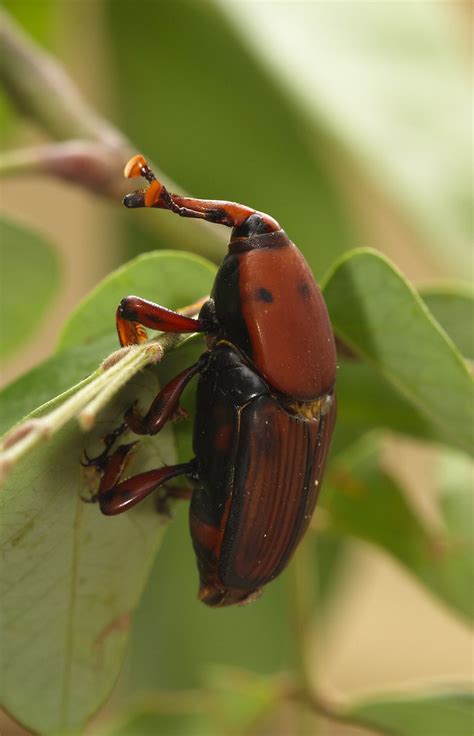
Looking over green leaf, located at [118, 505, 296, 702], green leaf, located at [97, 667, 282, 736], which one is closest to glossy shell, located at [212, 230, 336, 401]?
green leaf, located at [97, 667, 282, 736]

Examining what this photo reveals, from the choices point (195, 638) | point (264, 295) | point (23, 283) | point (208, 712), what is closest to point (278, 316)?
point (264, 295)

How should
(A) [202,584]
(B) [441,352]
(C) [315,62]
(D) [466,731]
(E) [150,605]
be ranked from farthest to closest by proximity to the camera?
(E) [150,605]
(C) [315,62]
(D) [466,731]
(A) [202,584]
(B) [441,352]

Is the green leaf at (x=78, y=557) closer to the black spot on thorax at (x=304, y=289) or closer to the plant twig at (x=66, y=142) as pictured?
the black spot on thorax at (x=304, y=289)

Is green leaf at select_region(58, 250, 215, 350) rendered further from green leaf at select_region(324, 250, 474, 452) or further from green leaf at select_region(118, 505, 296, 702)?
green leaf at select_region(118, 505, 296, 702)

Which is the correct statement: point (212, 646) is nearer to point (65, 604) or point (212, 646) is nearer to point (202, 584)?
point (202, 584)

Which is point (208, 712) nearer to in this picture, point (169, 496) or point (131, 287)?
point (169, 496)

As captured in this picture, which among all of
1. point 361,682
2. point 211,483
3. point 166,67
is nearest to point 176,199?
point 211,483

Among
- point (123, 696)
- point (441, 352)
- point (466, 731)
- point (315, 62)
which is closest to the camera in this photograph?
point (441, 352)
